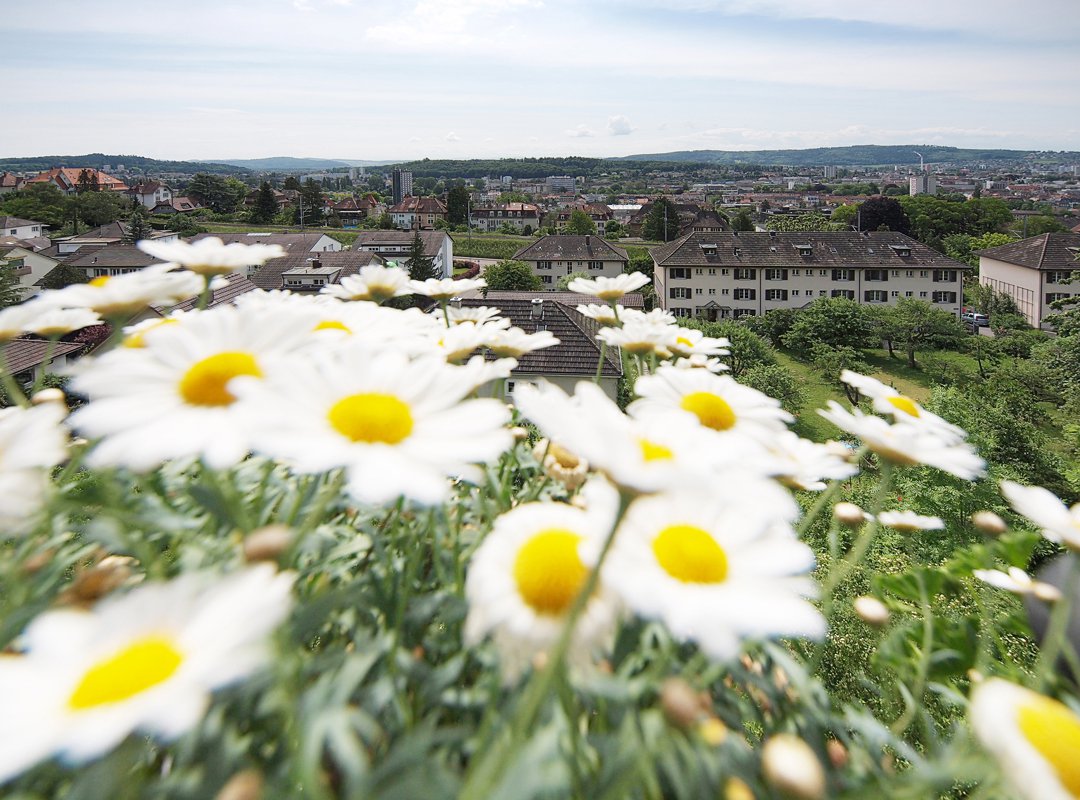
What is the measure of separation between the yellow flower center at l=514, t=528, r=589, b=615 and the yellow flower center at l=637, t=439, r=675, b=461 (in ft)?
0.33

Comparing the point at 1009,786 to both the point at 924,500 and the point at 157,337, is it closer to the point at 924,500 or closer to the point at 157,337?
the point at 157,337

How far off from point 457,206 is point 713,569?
67.0 m

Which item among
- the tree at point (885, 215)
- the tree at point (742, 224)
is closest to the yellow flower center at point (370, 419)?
the tree at point (885, 215)

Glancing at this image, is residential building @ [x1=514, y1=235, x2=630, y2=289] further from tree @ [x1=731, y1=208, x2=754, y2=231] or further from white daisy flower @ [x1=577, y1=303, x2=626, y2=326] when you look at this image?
white daisy flower @ [x1=577, y1=303, x2=626, y2=326]

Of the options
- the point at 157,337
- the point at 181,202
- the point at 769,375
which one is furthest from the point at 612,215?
the point at 157,337

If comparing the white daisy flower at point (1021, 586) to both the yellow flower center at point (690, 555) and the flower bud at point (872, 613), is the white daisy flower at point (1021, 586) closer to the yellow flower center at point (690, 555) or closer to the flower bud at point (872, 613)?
the flower bud at point (872, 613)

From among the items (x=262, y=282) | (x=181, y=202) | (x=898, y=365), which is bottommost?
(x=898, y=365)

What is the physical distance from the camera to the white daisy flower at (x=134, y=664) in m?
0.37

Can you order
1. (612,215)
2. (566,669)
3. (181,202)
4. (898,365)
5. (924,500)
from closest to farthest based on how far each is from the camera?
(566,669)
(924,500)
(898,365)
(181,202)
(612,215)

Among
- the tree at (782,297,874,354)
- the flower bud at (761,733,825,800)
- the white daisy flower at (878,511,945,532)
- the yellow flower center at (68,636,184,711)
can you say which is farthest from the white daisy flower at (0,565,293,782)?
the tree at (782,297,874,354)

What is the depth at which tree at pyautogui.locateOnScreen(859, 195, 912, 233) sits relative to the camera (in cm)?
5278

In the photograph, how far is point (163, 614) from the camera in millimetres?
477

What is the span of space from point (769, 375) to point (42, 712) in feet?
66.3

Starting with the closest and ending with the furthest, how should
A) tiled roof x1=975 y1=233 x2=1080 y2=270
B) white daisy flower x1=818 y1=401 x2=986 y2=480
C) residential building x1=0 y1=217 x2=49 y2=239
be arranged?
white daisy flower x1=818 y1=401 x2=986 y2=480 < tiled roof x1=975 y1=233 x2=1080 y2=270 < residential building x1=0 y1=217 x2=49 y2=239
